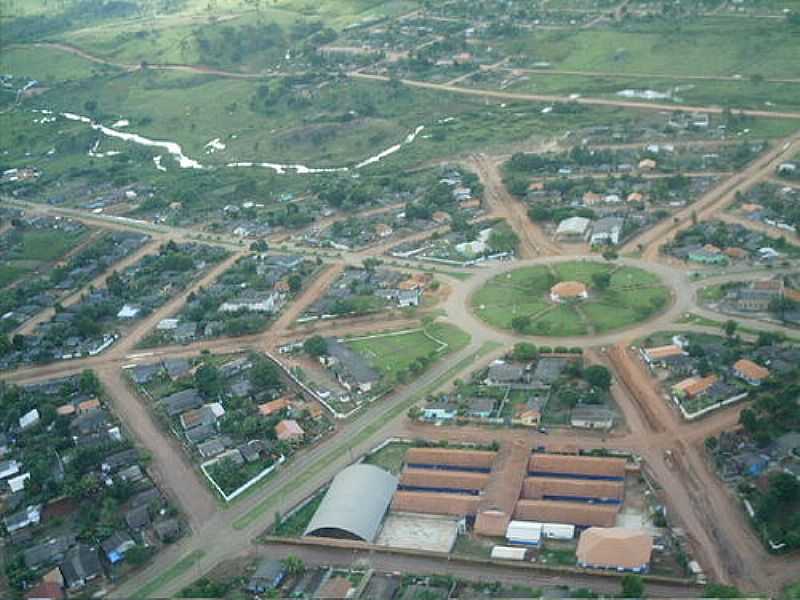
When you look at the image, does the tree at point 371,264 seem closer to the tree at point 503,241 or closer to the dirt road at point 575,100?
the tree at point 503,241

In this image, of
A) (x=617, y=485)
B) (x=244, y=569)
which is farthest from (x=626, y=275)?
(x=244, y=569)

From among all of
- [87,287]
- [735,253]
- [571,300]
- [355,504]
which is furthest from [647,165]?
[355,504]

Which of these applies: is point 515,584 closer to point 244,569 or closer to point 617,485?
point 617,485

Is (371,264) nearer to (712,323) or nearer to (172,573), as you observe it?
(712,323)

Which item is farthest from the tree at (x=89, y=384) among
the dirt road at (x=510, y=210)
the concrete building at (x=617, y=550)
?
the dirt road at (x=510, y=210)

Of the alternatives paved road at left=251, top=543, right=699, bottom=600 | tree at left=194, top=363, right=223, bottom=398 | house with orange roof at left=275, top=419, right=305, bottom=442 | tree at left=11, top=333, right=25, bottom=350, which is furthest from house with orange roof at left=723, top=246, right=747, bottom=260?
tree at left=11, top=333, right=25, bottom=350
